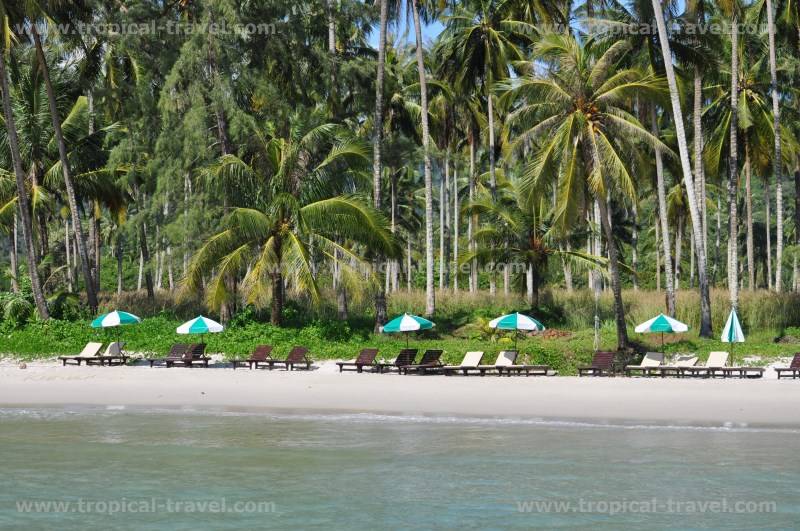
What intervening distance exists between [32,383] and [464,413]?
11513mm

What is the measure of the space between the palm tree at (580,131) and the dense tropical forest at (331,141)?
0.21 ft

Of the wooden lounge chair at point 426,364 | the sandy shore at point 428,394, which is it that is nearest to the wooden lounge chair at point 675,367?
the sandy shore at point 428,394

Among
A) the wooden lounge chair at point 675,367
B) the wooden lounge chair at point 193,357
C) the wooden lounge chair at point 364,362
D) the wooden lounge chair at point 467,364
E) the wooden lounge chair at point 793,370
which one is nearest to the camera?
the wooden lounge chair at point 793,370

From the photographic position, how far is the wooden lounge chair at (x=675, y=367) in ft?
75.4

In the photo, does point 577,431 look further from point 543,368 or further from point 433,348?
point 433,348

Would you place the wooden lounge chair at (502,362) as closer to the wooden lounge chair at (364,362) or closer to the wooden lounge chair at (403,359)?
the wooden lounge chair at (403,359)

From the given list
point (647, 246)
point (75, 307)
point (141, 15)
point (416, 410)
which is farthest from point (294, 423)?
point (647, 246)

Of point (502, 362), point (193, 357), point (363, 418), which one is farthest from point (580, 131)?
point (193, 357)

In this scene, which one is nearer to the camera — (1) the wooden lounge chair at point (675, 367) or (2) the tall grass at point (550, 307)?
(1) the wooden lounge chair at point (675, 367)

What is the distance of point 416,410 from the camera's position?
778 inches

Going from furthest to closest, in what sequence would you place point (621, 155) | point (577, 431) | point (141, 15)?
point (141, 15)
point (621, 155)
point (577, 431)

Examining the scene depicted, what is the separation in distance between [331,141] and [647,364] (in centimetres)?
1293

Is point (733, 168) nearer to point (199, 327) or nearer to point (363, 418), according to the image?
point (199, 327)

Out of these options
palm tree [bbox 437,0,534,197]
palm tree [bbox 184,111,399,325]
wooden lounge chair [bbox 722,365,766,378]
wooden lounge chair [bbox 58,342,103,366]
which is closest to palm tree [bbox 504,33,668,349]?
wooden lounge chair [bbox 722,365,766,378]
